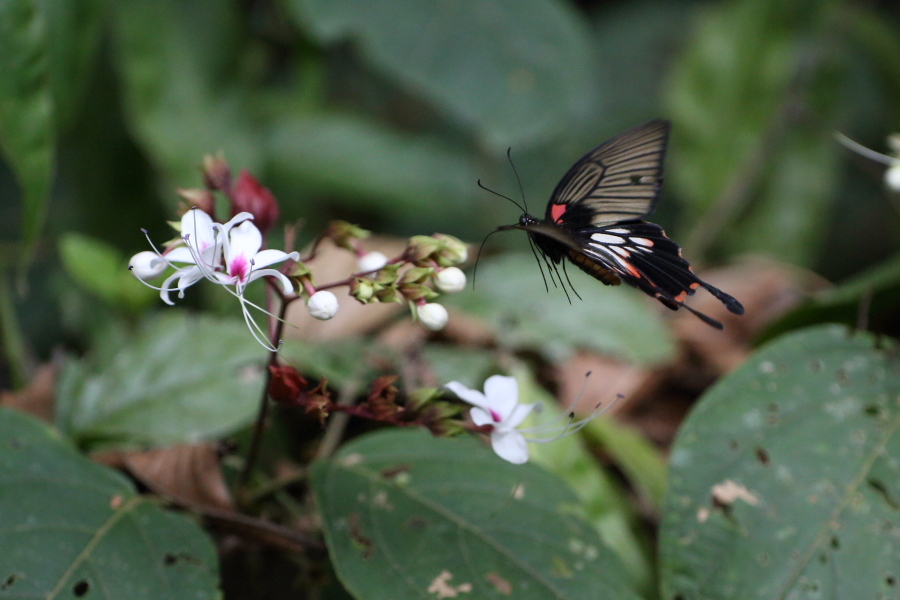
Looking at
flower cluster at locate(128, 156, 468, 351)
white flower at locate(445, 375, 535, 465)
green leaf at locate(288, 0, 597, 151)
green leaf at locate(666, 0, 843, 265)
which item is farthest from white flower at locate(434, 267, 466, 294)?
green leaf at locate(666, 0, 843, 265)

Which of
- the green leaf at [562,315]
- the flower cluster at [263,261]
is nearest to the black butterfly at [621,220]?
the flower cluster at [263,261]

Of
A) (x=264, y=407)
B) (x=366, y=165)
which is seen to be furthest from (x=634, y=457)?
(x=366, y=165)

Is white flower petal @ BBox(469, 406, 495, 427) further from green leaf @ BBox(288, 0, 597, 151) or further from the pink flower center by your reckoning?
green leaf @ BBox(288, 0, 597, 151)

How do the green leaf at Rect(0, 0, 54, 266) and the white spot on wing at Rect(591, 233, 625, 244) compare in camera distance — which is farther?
the green leaf at Rect(0, 0, 54, 266)

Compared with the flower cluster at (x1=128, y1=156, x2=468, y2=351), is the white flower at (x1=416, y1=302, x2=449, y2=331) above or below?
below

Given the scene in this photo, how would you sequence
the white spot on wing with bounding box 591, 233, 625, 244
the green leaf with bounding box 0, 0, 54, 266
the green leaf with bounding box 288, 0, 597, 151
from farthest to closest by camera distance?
1. the green leaf with bounding box 288, 0, 597, 151
2. the green leaf with bounding box 0, 0, 54, 266
3. the white spot on wing with bounding box 591, 233, 625, 244

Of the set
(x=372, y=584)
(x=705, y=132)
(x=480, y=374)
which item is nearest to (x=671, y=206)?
(x=705, y=132)

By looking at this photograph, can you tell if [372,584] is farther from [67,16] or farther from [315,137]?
[315,137]
